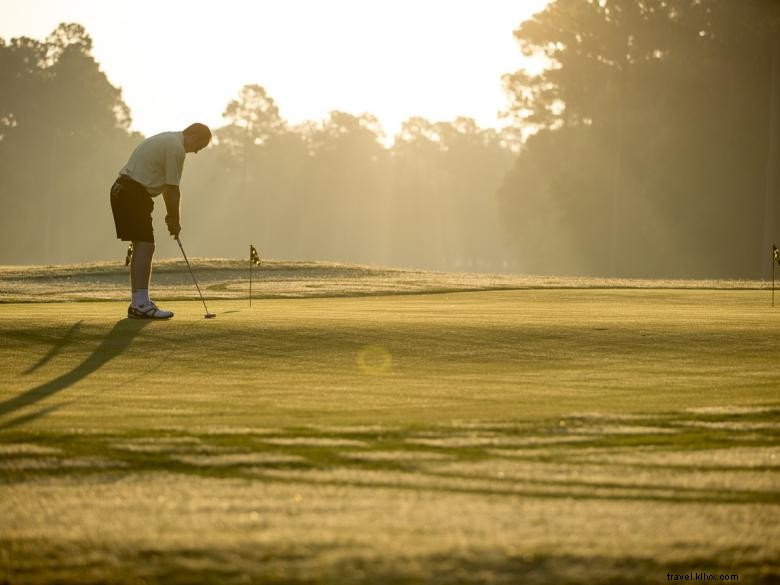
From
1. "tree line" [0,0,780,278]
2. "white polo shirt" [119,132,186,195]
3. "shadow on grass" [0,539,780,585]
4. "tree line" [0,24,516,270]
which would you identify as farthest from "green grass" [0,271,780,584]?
"tree line" [0,24,516,270]

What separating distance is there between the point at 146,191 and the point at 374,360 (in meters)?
3.78

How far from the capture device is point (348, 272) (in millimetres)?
35188

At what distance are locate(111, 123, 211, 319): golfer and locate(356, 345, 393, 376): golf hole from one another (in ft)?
9.53

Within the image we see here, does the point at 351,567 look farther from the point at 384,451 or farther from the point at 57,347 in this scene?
the point at 57,347

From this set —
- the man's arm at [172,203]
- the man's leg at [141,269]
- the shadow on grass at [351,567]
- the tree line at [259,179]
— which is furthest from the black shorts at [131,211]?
the tree line at [259,179]

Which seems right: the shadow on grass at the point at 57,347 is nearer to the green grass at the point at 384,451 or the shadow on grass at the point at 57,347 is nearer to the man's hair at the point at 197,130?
the green grass at the point at 384,451

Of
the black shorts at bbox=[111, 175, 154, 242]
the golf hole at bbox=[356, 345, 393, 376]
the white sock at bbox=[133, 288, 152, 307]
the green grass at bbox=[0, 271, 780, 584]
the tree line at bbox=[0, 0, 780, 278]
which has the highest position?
the tree line at bbox=[0, 0, 780, 278]

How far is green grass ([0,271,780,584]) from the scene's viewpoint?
15.3 feet

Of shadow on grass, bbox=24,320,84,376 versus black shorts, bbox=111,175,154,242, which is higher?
black shorts, bbox=111,175,154,242

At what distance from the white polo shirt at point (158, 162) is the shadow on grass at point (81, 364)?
1445mm

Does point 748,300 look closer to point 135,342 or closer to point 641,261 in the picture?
point 135,342

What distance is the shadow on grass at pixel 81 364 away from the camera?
8742 millimetres

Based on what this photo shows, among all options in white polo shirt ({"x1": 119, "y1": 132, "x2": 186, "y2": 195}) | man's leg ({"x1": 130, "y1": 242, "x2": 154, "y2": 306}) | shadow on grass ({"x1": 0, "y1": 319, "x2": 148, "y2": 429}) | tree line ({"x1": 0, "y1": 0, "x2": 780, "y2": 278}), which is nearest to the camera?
shadow on grass ({"x1": 0, "y1": 319, "x2": 148, "y2": 429})

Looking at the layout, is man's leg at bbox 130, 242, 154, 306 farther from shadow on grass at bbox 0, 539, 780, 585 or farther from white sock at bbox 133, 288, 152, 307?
shadow on grass at bbox 0, 539, 780, 585
